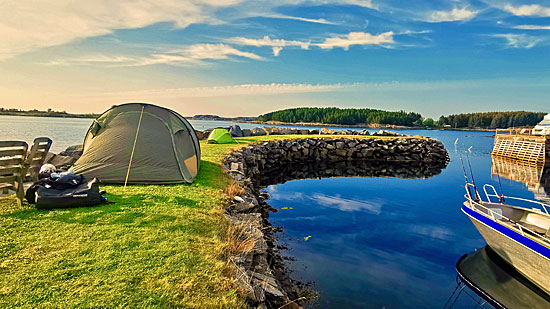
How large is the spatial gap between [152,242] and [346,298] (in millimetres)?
3832

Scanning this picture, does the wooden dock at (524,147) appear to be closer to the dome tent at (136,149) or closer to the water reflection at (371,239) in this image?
the water reflection at (371,239)

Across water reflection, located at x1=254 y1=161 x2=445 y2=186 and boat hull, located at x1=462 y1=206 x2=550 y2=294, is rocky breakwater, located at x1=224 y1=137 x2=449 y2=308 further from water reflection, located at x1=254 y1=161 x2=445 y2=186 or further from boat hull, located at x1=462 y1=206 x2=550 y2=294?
boat hull, located at x1=462 y1=206 x2=550 y2=294

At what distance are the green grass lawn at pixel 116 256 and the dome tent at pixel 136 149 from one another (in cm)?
201

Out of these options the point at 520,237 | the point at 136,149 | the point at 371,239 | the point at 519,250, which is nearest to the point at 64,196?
the point at 136,149

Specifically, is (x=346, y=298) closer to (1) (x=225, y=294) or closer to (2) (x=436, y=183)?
(1) (x=225, y=294)

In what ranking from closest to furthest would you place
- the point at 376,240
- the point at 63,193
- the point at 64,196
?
1. the point at 64,196
2. the point at 63,193
3. the point at 376,240

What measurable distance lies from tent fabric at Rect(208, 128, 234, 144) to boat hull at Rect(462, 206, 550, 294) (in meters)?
17.6

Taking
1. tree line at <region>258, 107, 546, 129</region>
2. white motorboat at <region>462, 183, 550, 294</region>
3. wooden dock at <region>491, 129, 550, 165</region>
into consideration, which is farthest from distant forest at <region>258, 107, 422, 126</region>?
white motorboat at <region>462, 183, 550, 294</region>

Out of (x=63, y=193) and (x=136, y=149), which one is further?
(x=136, y=149)

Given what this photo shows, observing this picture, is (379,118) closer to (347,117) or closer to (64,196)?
(347,117)

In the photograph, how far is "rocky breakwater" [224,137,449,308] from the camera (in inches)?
185

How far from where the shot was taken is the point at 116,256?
436 cm

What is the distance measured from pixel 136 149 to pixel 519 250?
1010 centimetres

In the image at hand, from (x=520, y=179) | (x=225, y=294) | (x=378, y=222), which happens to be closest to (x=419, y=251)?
(x=378, y=222)
